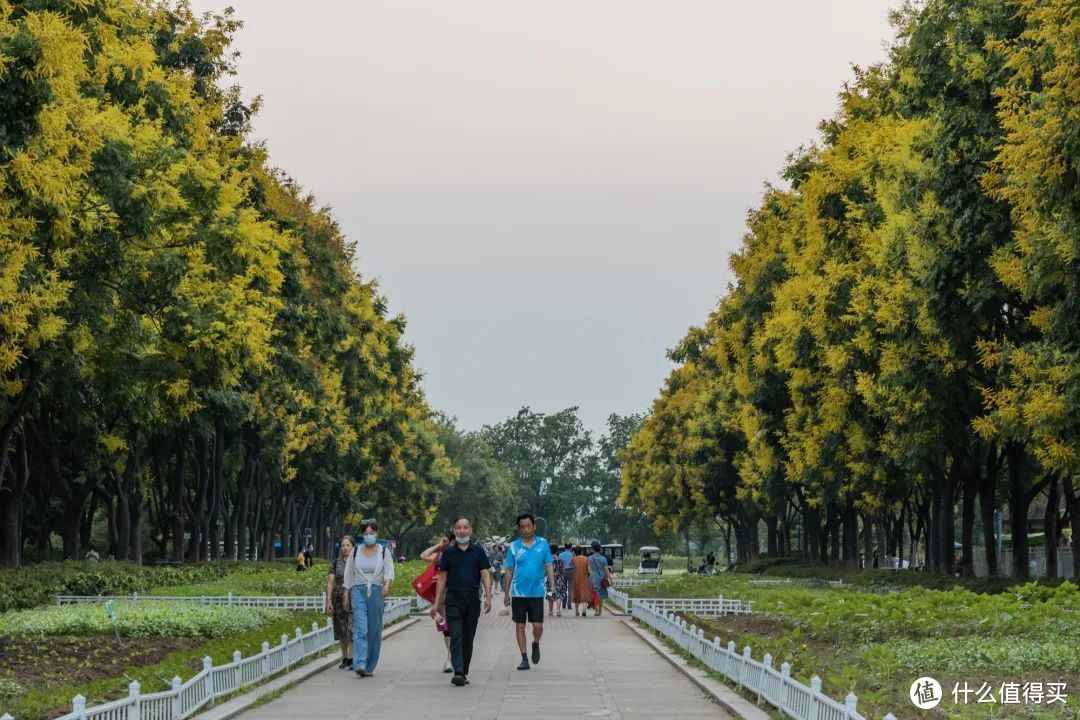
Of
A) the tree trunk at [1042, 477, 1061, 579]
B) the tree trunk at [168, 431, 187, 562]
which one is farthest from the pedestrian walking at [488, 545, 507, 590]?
the tree trunk at [1042, 477, 1061, 579]

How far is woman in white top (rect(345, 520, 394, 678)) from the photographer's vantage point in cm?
2083

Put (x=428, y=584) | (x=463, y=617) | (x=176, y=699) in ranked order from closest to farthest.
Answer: (x=176, y=699)
(x=463, y=617)
(x=428, y=584)

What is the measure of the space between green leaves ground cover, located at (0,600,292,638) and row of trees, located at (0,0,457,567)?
4131mm

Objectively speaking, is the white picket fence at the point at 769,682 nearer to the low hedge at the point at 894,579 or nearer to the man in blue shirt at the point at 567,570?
the low hedge at the point at 894,579

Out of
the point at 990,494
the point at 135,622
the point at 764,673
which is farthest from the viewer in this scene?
the point at 990,494

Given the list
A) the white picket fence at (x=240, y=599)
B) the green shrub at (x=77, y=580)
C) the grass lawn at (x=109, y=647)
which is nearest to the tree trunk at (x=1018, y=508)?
the white picket fence at (x=240, y=599)

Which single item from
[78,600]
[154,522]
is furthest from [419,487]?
[78,600]

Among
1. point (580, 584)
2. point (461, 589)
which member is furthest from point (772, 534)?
point (461, 589)

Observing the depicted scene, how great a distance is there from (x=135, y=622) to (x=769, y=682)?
10056mm

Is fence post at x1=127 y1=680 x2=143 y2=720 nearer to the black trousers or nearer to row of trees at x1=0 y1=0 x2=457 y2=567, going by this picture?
the black trousers

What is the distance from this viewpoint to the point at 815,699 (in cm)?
1371

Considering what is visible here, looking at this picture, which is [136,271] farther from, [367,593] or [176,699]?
[176,699]

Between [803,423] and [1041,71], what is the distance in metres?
24.5

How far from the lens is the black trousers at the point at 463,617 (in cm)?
1973
